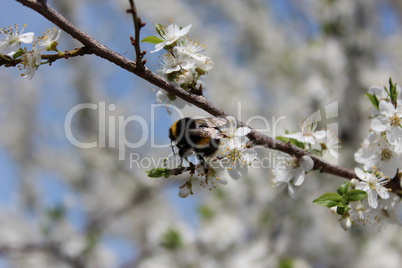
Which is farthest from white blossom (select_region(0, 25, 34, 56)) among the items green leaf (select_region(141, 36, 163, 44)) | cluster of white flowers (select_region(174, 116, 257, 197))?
cluster of white flowers (select_region(174, 116, 257, 197))

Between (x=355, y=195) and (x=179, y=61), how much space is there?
836mm

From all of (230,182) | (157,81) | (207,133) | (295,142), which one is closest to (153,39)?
(157,81)

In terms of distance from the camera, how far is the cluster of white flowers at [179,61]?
1523 millimetres

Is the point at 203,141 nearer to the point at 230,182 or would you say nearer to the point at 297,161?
the point at 297,161

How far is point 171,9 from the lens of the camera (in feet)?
27.7

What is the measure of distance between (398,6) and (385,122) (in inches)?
376

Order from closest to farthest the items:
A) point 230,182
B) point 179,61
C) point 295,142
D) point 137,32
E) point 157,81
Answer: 1. point 137,32
2. point 157,81
3. point 179,61
4. point 295,142
5. point 230,182

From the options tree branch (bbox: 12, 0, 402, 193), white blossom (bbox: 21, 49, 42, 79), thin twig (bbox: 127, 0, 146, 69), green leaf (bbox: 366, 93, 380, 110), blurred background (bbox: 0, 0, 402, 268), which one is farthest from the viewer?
blurred background (bbox: 0, 0, 402, 268)

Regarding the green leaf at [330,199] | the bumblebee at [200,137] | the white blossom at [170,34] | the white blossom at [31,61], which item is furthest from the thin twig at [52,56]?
the green leaf at [330,199]

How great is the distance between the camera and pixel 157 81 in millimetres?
1438

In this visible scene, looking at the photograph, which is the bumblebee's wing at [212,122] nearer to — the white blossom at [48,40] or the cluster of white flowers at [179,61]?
the cluster of white flowers at [179,61]

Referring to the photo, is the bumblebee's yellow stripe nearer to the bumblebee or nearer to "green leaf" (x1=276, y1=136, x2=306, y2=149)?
the bumblebee

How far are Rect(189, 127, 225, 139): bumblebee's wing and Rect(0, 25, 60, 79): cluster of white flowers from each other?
0.61 metres

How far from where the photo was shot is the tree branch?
134cm
